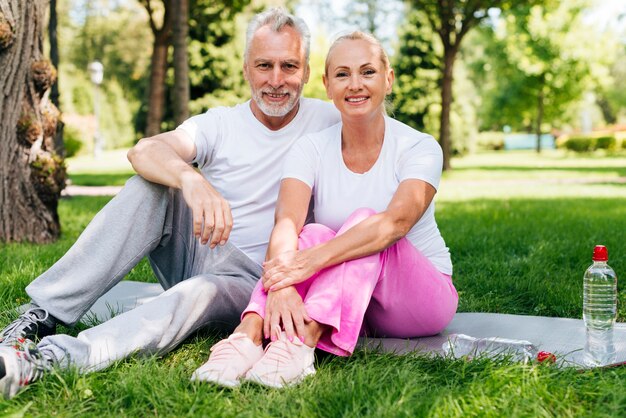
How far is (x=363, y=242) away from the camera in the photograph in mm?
2852

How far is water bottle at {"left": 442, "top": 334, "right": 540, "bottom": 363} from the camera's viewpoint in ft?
9.41

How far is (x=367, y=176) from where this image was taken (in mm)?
3260

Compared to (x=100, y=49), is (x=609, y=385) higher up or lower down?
lower down

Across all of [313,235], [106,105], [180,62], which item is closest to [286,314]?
[313,235]

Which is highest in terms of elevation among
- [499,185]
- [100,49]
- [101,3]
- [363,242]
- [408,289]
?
[101,3]

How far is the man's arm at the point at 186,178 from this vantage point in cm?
295

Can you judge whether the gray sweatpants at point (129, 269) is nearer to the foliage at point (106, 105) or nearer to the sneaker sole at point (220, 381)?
the sneaker sole at point (220, 381)

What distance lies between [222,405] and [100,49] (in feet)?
124

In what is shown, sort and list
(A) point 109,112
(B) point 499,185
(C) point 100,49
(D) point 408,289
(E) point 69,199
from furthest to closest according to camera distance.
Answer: (C) point 100,49 → (A) point 109,112 → (B) point 499,185 → (E) point 69,199 → (D) point 408,289

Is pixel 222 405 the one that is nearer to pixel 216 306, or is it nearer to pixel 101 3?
pixel 216 306

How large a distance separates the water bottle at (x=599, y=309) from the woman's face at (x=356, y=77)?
3.66ft

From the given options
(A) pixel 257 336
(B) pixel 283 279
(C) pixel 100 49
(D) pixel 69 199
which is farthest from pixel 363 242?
(C) pixel 100 49

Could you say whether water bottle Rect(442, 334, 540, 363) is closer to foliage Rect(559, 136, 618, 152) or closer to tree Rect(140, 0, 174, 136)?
tree Rect(140, 0, 174, 136)

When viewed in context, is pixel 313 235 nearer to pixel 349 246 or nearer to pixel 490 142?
pixel 349 246
